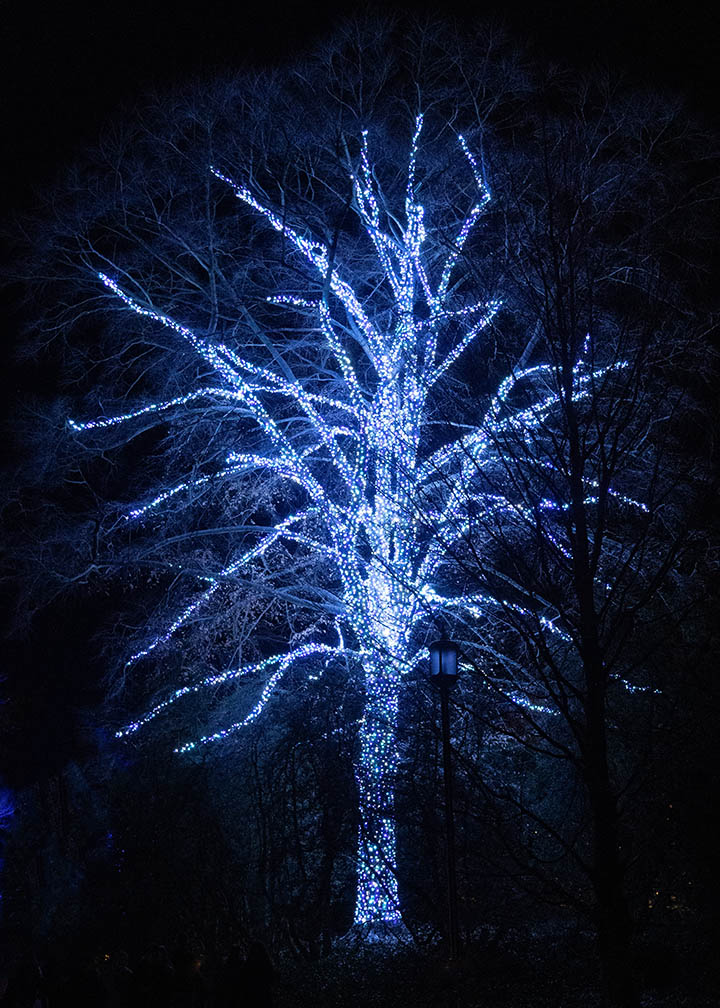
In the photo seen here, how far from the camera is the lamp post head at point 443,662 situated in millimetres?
10742

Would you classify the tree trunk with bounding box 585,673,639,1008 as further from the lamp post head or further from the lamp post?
the lamp post head

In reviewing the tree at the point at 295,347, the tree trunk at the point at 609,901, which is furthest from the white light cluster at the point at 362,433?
the tree trunk at the point at 609,901

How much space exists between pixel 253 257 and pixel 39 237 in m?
3.65

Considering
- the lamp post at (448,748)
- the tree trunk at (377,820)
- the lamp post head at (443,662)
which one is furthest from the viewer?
the tree trunk at (377,820)

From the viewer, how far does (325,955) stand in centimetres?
1329

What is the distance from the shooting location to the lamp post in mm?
10266

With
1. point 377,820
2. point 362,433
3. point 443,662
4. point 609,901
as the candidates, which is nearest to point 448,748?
point 443,662

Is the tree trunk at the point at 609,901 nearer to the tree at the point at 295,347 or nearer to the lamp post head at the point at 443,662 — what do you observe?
the lamp post head at the point at 443,662

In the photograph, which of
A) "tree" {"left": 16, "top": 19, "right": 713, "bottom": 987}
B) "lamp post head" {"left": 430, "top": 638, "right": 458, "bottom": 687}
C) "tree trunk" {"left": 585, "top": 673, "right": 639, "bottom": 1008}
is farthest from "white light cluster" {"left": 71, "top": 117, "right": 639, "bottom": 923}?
"tree trunk" {"left": 585, "top": 673, "right": 639, "bottom": 1008}

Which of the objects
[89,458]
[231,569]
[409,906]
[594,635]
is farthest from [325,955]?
[89,458]

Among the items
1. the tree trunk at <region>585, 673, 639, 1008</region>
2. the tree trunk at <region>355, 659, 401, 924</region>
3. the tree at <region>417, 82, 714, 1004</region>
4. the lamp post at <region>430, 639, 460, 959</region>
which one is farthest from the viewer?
the tree trunk at <region>355, 659, 401, 924</region>

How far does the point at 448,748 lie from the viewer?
10070 millimetres

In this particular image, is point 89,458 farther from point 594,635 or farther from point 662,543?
point 594,635

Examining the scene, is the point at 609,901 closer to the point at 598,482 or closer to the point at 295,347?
the point at 598,482
